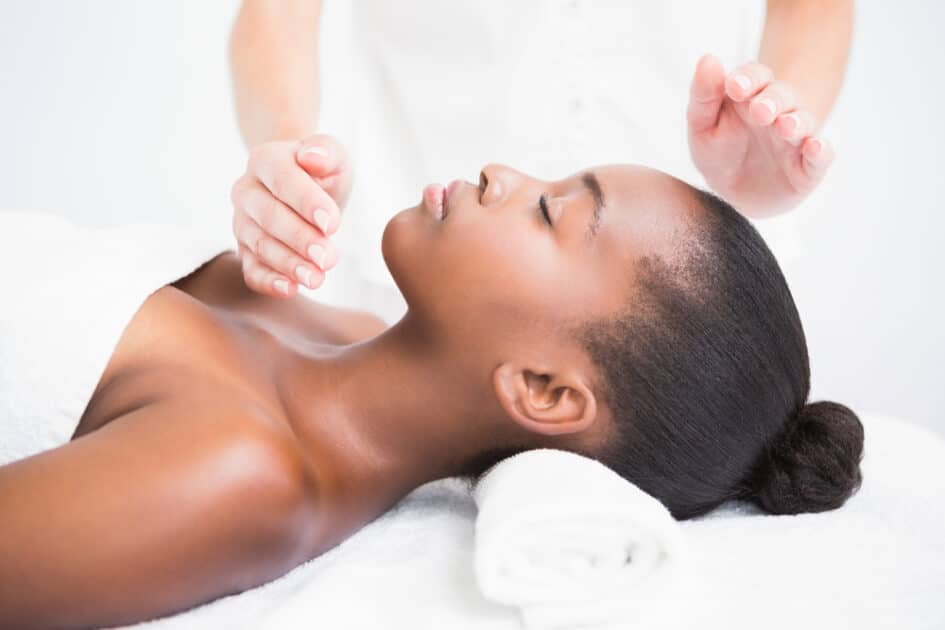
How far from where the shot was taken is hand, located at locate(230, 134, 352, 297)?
111 centimetres

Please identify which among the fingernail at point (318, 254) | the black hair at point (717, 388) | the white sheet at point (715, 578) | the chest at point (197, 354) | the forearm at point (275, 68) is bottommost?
the white sheet at point (715, 578)

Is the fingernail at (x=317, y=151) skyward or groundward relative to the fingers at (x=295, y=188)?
skyward

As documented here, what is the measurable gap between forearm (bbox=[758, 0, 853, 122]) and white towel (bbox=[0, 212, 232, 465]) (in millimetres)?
952

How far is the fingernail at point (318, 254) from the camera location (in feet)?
3.64

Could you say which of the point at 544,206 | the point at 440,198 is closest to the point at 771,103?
the point at 544,206

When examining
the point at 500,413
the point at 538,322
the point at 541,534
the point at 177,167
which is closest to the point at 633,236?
the point at 538,322

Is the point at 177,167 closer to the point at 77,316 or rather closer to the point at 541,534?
the point at 77,316

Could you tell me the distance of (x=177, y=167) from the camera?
2.22 meters

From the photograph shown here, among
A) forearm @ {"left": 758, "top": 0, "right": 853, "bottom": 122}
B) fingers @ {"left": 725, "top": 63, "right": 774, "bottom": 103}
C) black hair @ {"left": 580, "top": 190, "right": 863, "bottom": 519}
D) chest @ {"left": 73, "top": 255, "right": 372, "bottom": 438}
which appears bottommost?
black hair @ {"left": 580, "top": 190, "right": 863, "bottom": 519}

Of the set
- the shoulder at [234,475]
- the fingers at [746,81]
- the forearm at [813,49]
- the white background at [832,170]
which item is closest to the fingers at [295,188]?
the shoulder at [234,475]

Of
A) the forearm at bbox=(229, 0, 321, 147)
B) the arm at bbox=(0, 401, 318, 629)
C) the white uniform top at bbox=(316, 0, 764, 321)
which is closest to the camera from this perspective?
the arm at bbox=(0, 401, 318, 629)

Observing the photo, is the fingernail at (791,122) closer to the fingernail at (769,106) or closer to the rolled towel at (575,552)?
the fingernail at (769,106)

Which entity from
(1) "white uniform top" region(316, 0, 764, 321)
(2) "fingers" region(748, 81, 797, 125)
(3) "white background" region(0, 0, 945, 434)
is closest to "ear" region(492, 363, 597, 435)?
(2) "fingers" region(748, 81, 797, 125)

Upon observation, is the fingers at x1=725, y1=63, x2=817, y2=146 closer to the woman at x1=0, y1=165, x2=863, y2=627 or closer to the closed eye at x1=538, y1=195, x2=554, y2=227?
the woman at x1=0, y1=165, x2=863, y2=627
